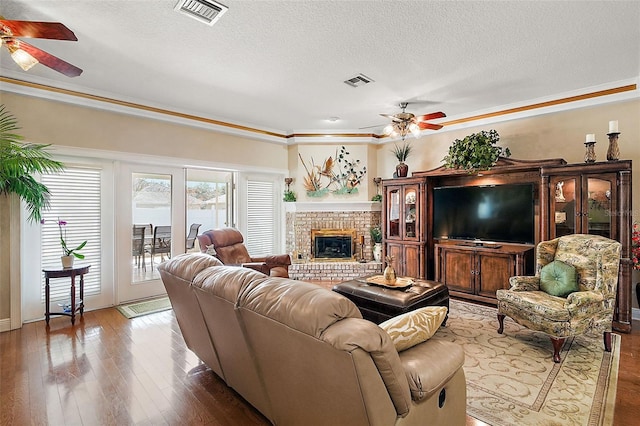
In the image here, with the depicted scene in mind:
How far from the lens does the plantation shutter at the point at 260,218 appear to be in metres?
5.89

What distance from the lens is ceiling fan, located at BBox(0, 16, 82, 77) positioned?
1.91 metres

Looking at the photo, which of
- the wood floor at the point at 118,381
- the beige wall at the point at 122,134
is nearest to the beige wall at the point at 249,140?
the beige wall at the point at 122,134

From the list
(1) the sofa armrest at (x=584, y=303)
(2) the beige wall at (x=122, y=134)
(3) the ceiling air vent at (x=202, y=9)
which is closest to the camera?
(3) the ceiling air vent at (x=202, y=9)

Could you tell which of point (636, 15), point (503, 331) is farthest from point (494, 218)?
point (636, 15)

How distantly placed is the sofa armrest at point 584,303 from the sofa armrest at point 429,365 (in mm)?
1916

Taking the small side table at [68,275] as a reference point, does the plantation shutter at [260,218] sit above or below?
above

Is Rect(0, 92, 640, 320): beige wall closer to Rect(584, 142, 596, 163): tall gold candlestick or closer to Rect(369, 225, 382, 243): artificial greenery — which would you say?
Rect(584, 142, 596, 163): tall gold candlestick

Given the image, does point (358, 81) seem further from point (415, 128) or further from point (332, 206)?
point (332, 206)

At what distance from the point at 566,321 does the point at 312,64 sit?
347 cm

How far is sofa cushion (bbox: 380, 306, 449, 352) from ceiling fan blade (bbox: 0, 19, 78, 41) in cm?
255

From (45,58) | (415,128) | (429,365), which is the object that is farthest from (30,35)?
(415,128)

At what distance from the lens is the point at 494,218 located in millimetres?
4617

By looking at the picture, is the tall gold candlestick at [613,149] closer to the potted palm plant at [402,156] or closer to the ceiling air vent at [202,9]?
the potted palm plant at [402,156]

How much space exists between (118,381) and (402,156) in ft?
16.8
